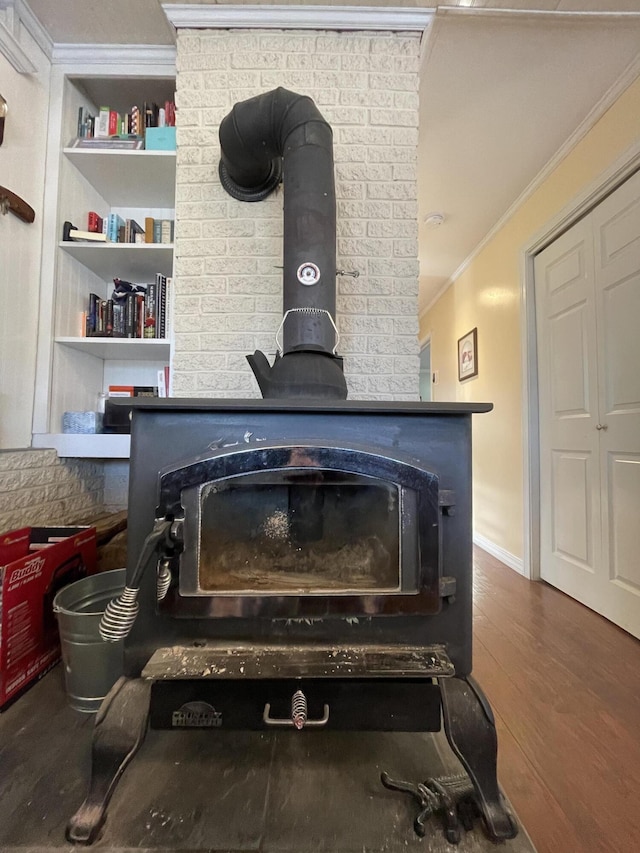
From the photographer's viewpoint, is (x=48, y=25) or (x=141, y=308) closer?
(x=48, y=25)

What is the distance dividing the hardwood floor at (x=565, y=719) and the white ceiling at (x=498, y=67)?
2.40 metres

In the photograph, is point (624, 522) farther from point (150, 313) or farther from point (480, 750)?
point (150, 313)

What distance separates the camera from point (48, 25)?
150 centimetres

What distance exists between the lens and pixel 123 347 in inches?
69.9

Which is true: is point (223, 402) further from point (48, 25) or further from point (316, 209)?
point (48, 25)

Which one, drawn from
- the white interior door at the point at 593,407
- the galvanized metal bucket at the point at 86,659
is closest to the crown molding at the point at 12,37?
the galvanized metal bucket at the point at 86,659

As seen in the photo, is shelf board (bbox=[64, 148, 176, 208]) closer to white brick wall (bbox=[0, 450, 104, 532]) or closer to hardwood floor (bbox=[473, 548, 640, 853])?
white brick wall (bbox=[0, 450, 104, 532])

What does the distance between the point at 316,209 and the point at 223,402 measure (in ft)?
2.08

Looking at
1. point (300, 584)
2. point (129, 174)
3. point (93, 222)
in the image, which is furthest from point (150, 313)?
point (300, 584)

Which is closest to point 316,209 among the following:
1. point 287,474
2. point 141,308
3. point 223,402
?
point 223,402

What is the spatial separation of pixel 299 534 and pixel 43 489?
1270 mm

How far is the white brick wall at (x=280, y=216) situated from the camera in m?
1.40

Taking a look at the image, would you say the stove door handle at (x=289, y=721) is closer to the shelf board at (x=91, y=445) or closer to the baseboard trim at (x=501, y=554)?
the shelf board at (x=91, y=445)

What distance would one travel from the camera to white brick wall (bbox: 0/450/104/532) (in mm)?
1438
